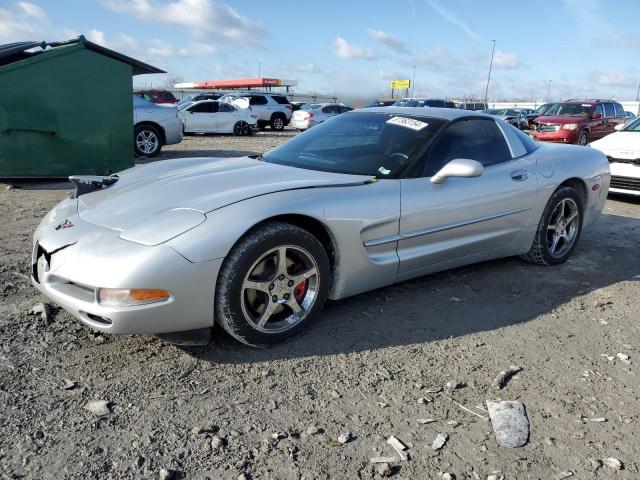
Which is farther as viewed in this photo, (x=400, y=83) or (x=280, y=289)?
(x=400, y=83)

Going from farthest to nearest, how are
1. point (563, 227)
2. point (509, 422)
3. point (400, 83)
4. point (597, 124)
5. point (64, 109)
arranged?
point (400, 83) → point (597, 124) → point (64, 109) → point (563, 227) → point (509, 422)

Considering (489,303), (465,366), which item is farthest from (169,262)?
(489,303)

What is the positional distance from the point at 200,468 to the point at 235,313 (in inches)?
34.8

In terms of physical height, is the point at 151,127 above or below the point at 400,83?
below

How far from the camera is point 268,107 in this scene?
2386cm

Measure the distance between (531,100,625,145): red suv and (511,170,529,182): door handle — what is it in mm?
12339

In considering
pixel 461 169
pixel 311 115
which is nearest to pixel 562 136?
pixel 311 115

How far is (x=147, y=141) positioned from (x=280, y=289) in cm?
945

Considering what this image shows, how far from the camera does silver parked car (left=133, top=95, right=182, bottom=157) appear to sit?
11328 mm

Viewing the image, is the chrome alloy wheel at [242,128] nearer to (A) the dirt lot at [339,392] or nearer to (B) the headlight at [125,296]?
(A) the dirt lot at [339,392]

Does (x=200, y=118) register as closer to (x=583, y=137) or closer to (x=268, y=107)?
(x=268, y=107)

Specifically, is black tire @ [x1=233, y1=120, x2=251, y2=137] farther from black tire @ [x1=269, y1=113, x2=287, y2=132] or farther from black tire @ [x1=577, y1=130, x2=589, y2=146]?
black tire @ [x1=577, y1=130, x2=589, y2=146]

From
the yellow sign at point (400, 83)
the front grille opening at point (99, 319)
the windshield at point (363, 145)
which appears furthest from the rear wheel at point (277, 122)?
the yellow sign at point (400, 83)

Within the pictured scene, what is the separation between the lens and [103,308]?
2564mm
